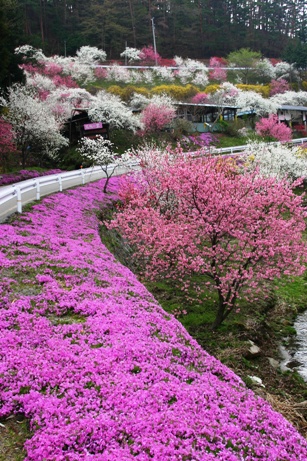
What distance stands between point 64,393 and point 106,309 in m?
3.22

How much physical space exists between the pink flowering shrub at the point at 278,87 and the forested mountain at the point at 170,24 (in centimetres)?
2685

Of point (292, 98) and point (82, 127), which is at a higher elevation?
point (292, 98)

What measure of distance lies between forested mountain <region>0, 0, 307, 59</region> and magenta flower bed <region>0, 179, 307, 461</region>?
79180 millimetres

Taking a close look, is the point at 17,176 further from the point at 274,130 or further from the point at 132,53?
the point at 132,53

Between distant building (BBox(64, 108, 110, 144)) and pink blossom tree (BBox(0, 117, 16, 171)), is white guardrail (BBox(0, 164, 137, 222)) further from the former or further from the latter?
distant building (BBox(64, 108, 110, 144))

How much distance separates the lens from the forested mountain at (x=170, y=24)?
82.0 meters

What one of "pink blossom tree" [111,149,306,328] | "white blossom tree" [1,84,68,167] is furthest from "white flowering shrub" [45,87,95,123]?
"pink blossom tree" [111,149,306,328]

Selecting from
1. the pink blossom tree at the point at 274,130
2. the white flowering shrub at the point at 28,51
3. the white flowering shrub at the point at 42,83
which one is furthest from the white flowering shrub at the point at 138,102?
the pink blossom tree at the point at 274,130

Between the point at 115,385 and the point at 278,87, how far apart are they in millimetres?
86783

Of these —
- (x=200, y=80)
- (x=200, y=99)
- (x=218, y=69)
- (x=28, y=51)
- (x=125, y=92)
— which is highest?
(x=218, y=69)

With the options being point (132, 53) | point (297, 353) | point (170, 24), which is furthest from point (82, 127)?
point (170, 24)

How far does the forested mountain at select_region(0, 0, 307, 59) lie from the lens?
82.0 meters

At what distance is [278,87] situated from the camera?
81.2m

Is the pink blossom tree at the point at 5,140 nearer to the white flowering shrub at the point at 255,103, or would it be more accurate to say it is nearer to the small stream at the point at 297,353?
the small stream at the point at 297,353
